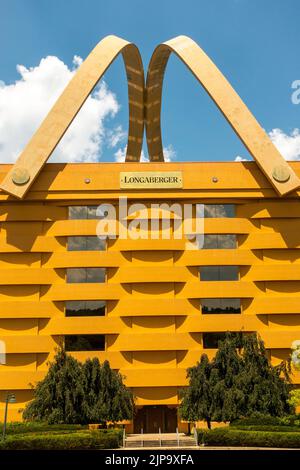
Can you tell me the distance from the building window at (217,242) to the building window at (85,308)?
10.0m

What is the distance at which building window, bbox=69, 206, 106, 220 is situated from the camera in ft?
126

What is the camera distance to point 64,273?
37469 millimetres

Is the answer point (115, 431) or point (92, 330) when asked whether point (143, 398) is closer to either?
point (92, 330)

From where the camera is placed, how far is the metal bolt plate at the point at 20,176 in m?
36.4

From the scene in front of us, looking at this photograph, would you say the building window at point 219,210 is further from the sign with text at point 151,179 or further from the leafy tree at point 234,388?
the leafy tree at point 234,388

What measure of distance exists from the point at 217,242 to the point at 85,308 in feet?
40.5

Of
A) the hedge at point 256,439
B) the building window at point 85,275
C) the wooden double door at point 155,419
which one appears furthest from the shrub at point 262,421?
the building window at point 85,275

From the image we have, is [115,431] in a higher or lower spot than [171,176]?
lower

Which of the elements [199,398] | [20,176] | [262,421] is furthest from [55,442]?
[20,176]

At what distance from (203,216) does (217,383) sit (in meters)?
14.8

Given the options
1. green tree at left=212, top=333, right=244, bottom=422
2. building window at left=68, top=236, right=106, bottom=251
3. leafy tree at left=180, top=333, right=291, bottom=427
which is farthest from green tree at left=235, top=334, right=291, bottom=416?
building window at left=68, top=236, right=106, bottom=251
